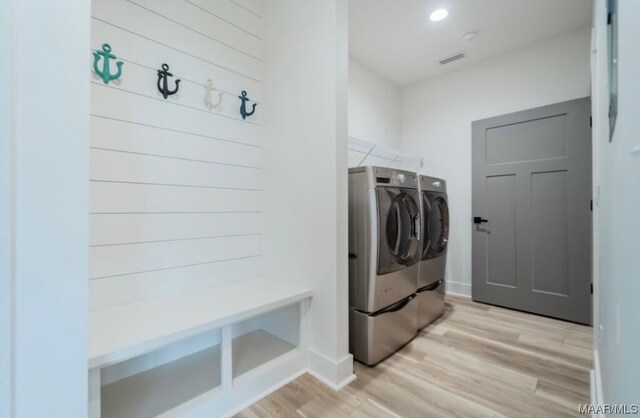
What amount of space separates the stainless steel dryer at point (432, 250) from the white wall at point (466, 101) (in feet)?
2.57

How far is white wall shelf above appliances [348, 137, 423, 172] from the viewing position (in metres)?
3.17

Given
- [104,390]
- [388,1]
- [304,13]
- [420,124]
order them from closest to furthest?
[104,390] < [304,13] < [388,1] < [420,124]

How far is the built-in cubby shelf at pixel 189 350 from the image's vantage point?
1190 mm

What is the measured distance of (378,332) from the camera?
1.92 meters

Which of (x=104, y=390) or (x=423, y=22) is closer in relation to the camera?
(x=104, y=390)

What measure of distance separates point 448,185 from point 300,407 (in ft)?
10.2

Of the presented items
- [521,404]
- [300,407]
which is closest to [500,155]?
[521,404]

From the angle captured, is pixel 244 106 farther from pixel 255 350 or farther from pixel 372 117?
pixel 372 117

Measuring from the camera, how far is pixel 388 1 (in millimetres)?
2387

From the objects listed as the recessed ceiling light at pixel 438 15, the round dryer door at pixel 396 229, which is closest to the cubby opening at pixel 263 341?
the round dryer door at pixel 396 229

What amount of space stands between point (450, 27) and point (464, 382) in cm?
310

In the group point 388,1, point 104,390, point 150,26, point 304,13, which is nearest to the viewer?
point 104,390

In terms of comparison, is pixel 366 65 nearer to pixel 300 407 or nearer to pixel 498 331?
pixel 498 331

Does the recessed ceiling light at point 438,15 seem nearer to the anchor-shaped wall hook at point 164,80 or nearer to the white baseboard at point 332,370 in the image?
the anchor-shaped wall hook at point 164,80
